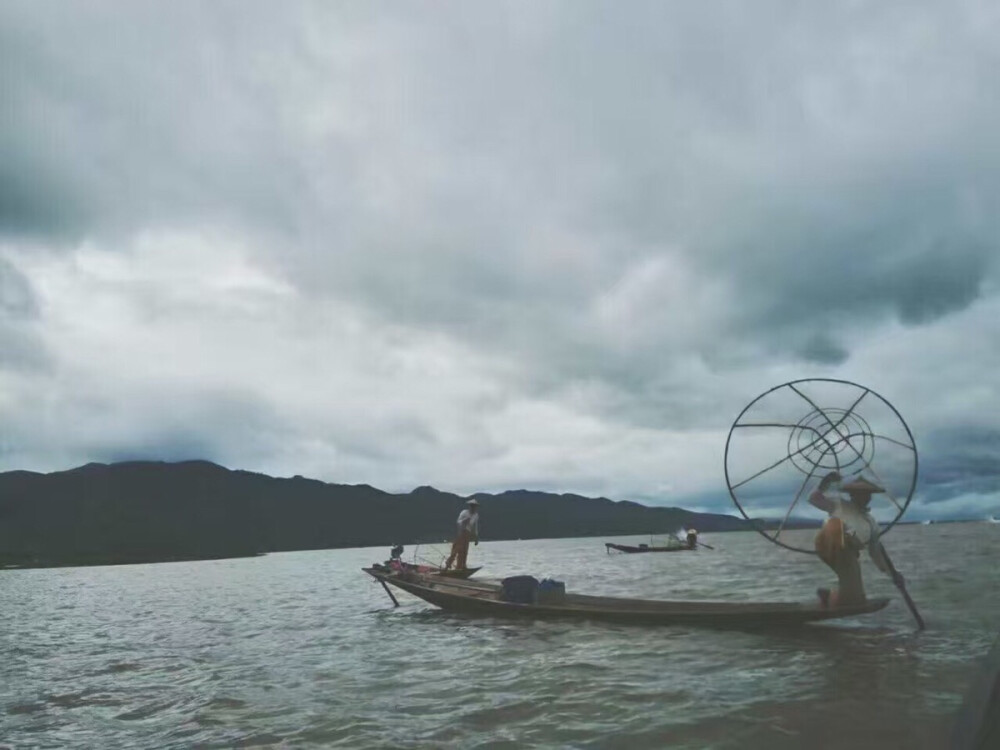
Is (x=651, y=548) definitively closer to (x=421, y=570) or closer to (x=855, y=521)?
(x=421, y=570)

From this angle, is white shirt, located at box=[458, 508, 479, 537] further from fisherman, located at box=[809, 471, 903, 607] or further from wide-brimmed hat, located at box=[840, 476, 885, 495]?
wide-brimmed hat, located at box=[840, 476, 885, 495]

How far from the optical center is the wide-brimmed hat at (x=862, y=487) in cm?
1753

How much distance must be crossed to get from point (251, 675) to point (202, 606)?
25.1 metres

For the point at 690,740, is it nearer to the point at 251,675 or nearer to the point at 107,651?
the point at 251,675

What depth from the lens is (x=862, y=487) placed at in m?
17.6

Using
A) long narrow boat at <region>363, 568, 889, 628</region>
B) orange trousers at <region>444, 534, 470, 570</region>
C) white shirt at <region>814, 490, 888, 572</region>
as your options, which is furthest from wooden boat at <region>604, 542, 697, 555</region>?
white shirt at <region>814, 490, 888, 572</region>

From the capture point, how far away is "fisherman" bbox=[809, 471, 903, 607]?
57.1 ft

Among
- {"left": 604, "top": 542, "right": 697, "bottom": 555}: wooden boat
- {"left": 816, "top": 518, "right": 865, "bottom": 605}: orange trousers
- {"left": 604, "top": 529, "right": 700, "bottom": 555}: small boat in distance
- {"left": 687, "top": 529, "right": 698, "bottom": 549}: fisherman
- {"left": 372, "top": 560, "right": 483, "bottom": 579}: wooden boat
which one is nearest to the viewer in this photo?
{"left": 816, "top": 518, "right": 865, "bottom": 605}: orange trousers

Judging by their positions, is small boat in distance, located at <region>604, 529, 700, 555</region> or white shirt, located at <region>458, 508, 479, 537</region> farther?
small boat in distance, located at <region>604, 529, 700, 555</region>

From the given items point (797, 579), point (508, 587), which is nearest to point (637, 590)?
point (797, 579)

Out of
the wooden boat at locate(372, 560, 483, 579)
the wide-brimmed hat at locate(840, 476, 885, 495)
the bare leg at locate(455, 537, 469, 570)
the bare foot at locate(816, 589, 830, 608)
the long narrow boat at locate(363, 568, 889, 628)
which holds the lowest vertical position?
the long narrow boat at locate(363, 568, 889, 628)

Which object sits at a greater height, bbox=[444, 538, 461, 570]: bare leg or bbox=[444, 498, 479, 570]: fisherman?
bbox=[444, 498, 479, 570]: fisherman

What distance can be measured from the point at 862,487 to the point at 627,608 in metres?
8.58

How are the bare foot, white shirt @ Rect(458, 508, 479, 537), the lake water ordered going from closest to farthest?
the lake water → the bare foot → white shirt @ Rect(458, 508, 479, 537)
